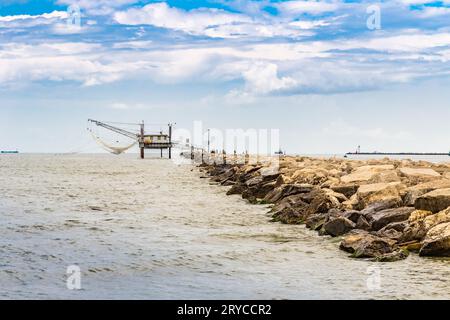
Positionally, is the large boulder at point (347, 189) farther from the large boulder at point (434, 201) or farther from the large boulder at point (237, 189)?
the large boulder at point (237, 189)

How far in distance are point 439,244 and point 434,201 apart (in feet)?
7.93

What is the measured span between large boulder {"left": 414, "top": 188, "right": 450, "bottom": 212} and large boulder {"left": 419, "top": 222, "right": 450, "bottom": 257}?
1910 mm

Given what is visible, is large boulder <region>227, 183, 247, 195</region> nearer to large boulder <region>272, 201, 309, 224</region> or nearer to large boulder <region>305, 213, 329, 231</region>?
large boulder <region>272, 201, 309, 224</region>

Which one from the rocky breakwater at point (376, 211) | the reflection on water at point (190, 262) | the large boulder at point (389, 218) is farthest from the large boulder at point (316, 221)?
the large boulder at point (389, 218)

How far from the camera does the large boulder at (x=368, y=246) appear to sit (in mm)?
13773

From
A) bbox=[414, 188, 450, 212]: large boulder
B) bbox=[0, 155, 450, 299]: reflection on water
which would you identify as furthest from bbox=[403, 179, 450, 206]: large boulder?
bbox=[0, 155, 450, 299]: reflection on water

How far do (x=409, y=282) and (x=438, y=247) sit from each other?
6.94 feet

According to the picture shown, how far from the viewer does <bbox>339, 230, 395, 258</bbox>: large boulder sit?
13.8 meters

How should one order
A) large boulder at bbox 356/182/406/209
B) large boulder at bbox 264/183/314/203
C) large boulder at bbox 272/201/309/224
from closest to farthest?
large boulder at bbox 356/182/406/209 → large boulder at bbox 272/201/309/224 → large boulder at bbox 264/183/314/203

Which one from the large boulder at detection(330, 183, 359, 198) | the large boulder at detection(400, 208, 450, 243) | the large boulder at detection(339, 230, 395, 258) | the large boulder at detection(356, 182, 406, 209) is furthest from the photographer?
the large boulder at detection(330, 183, 359, 198)

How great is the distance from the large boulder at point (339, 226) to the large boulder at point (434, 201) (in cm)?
166
